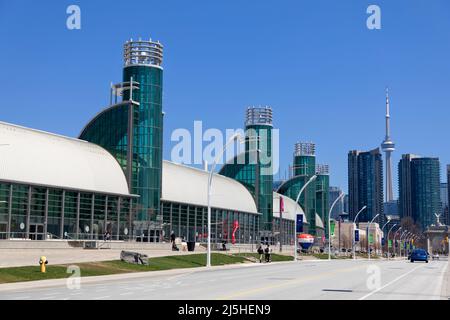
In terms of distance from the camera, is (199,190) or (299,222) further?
(199,190)

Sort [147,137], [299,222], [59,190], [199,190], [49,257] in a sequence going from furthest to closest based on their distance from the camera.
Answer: [199,190], [299,222], [147,137], [59,190], [49,257]

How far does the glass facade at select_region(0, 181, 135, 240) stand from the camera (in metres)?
64.4

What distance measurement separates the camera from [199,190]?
103 meters

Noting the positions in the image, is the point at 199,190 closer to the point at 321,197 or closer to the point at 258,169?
the point at 258,169

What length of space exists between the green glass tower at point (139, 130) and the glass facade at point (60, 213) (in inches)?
126

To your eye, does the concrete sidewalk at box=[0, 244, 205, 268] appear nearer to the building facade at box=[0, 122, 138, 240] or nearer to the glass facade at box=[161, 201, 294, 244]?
the building facade at box=[0, 122, 138, 240]

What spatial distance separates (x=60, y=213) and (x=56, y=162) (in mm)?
5519

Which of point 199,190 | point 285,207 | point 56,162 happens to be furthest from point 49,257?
point 285,207

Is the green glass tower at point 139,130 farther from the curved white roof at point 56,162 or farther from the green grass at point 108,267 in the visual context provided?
the green grass at point 108,267

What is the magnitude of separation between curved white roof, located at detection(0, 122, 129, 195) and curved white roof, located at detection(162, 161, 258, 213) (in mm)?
11793

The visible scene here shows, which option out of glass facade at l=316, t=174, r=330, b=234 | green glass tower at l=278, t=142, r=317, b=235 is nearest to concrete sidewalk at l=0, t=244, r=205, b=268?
green glass tower at l=278, t=142, r=317, b=235

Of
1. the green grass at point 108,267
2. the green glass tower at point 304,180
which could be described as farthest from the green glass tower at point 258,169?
the green grass at point 108,267
